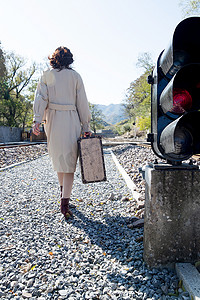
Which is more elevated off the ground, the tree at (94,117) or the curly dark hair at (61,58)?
the tree at (94,117)

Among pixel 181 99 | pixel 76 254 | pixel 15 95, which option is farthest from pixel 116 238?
pixel 15 95

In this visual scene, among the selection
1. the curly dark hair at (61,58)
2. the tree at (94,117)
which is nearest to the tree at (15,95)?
the tree at (94,117)

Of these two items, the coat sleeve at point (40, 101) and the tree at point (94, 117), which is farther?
the tree at point (94, 117)

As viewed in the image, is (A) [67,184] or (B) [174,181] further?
(A) [67,184]

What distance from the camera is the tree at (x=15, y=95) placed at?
32000mm

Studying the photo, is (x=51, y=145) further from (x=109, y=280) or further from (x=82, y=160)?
(x=109, y=280)

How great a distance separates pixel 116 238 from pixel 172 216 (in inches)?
36.2

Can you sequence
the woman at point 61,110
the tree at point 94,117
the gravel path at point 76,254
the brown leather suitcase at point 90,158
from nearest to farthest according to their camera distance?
the gravel path at point 76,254
the brown leather suitcase at point 90,158
the woman at point 61,110
the tree at point 94,117

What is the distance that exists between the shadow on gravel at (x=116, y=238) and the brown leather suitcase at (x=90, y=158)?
0.55 metres

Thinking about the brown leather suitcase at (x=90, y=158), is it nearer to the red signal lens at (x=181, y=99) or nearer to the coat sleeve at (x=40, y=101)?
the coat sleeve at (x=40, y=101)

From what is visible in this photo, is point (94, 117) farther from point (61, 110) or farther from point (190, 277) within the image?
point (190, 277)

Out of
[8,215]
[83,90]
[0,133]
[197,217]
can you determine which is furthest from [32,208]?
[0,133]

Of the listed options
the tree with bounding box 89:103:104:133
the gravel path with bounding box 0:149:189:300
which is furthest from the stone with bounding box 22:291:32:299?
the tree with bounding box 89:103:104:133

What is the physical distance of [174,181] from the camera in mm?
1729
